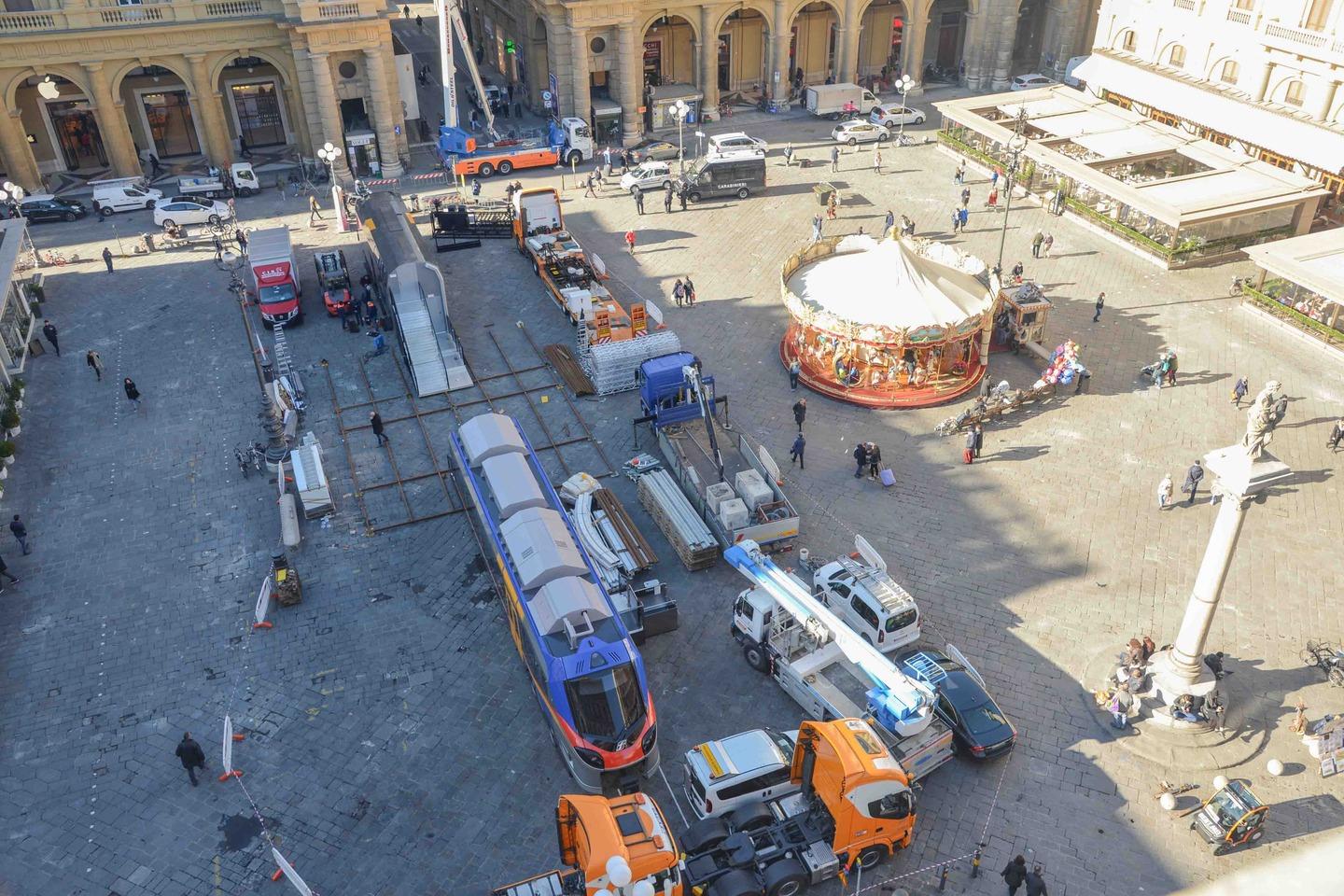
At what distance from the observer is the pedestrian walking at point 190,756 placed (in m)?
22.7

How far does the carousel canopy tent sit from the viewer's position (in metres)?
35.0

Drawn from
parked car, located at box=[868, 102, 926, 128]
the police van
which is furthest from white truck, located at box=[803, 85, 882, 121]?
the police van

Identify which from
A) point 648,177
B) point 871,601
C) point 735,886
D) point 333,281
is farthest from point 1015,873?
point 648,177

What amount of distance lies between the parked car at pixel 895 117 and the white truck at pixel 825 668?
135 ft

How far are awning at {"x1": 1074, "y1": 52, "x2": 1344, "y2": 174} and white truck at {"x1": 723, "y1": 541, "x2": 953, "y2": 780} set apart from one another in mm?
35625

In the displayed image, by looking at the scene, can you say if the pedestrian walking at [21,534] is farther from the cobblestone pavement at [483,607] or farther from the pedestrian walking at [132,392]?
the pedestrian walking at [132,392]

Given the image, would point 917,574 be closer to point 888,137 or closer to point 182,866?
point 182,866

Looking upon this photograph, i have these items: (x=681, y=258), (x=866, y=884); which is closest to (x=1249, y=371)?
(x=681, y=258)

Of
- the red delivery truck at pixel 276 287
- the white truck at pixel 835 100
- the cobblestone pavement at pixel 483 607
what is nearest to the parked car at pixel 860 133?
the white truck at pixel 835 100

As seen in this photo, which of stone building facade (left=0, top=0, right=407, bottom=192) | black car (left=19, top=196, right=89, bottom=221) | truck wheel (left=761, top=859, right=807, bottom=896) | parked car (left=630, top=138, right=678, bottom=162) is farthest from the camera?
parked car (left=630, top=138, right=678, bottom=162)

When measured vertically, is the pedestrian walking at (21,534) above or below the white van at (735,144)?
below

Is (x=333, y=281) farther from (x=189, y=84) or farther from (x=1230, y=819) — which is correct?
(x=1230, y=819)

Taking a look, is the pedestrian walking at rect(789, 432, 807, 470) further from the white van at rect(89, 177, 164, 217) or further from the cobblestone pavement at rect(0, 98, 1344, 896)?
the white van at rect(89, 177, 164, 217)

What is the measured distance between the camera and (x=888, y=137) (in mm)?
59938
